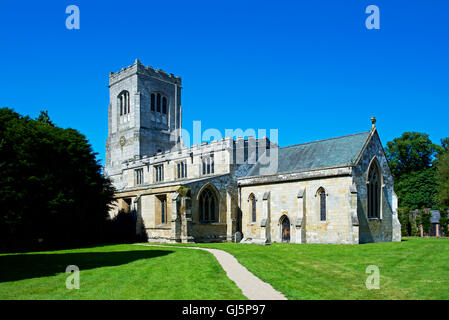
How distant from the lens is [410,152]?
62.6m

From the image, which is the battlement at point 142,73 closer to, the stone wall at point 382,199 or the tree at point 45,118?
the tree at point 45,118

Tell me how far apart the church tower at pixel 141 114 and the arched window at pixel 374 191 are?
113ft

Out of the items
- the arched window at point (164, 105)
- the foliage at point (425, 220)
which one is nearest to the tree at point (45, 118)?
the arched window at point (164, 105)

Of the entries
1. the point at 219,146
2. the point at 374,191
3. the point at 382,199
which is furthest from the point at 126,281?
the point at 219,146

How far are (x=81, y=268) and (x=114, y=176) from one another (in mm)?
42885

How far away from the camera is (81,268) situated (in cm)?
1717

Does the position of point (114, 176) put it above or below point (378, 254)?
above

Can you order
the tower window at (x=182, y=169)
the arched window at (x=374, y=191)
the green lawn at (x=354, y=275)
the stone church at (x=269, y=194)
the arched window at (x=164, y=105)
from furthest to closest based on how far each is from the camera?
the arched window at (x=164, y=105), the tower window at (x=182, y=169), the arched window at (x=374, y=191), the stone church at (x=269, y=194), the green lawn at (x=354, y=275)

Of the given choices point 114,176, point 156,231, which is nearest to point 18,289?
point 156,231

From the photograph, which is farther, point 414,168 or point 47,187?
point 414,168

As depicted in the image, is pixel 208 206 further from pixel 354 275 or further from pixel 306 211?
pixel 354 275

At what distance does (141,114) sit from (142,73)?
6527 millimetres

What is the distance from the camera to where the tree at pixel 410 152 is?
6175 centimetres
